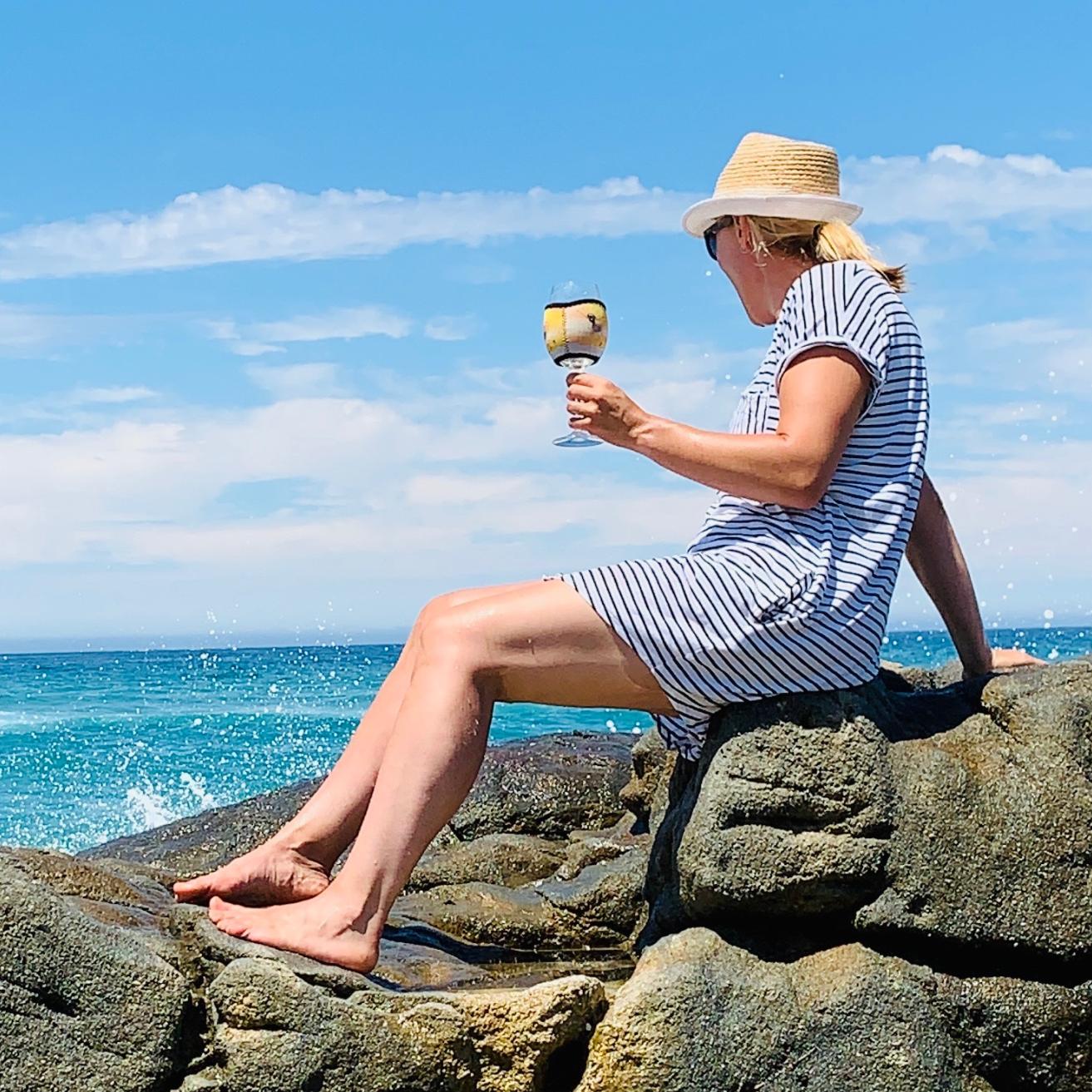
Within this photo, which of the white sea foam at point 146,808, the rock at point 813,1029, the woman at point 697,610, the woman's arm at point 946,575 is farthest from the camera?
the white sea foam at point 146,808

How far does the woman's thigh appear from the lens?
12.7ft

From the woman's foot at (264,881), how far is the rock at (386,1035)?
54 cm

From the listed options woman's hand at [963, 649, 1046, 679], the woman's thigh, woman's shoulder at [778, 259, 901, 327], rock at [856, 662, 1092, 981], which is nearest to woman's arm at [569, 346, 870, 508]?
woman's shoulder at [778, 259, 901, 327]

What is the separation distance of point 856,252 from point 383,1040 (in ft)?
7.75

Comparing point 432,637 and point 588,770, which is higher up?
point 432,637

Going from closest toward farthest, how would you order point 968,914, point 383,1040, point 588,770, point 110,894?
point 383,1040, point 968,914, point 110,894, point 588,770

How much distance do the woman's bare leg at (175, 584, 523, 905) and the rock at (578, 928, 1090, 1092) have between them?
0.90 m

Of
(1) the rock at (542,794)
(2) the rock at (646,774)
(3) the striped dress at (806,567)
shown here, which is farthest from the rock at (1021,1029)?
(1) the rock at (542,794)

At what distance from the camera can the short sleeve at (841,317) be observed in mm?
3809

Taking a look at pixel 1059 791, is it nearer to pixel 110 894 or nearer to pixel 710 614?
pixel 710 614

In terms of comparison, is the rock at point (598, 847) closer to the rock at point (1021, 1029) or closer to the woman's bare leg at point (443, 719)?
the woman's bare leg at point (443, 719)

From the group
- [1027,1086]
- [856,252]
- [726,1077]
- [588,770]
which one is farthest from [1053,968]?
[588,770]

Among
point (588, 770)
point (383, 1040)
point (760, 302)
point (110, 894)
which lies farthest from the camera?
point (588, 770)

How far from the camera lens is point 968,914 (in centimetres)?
368
